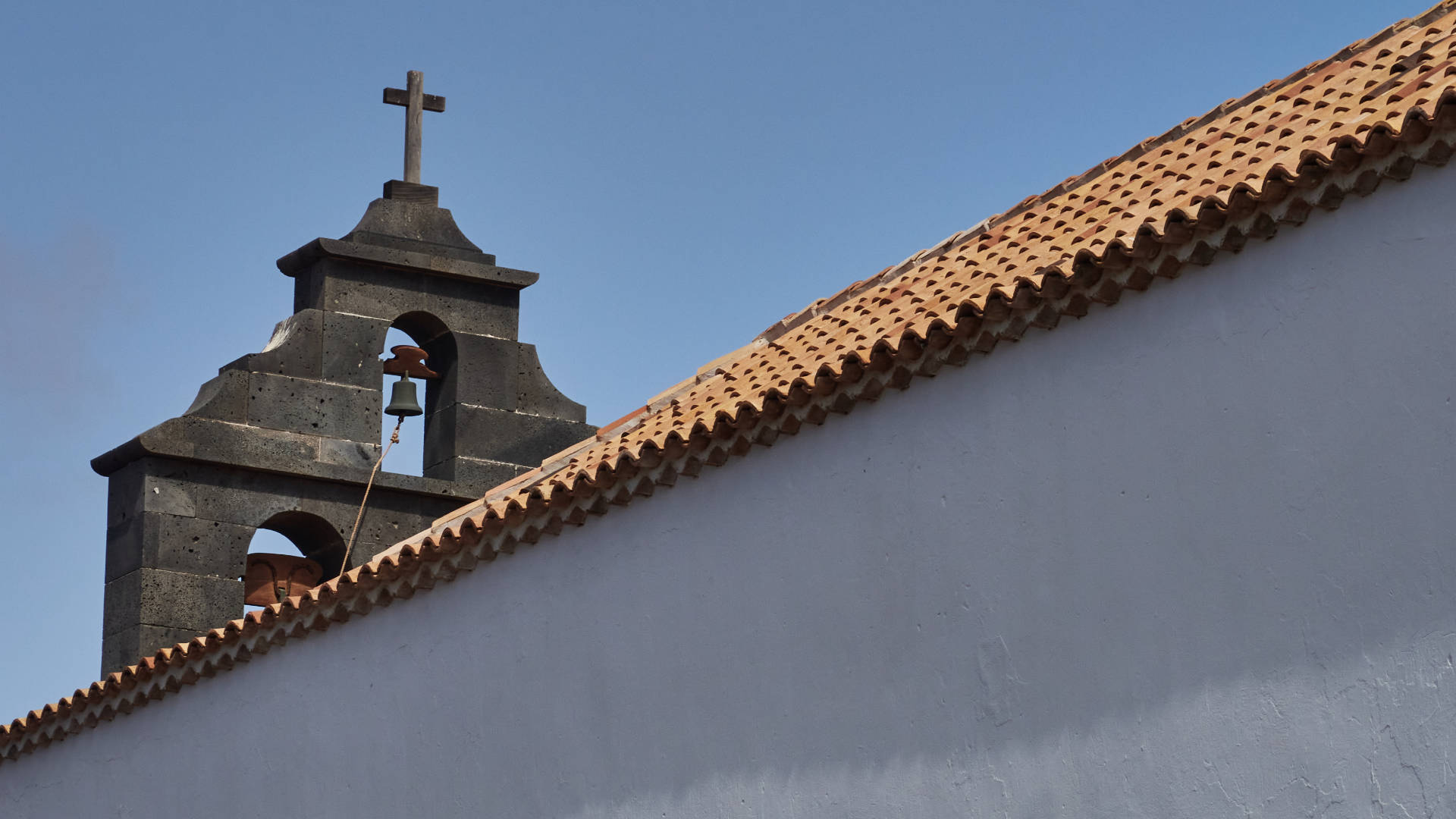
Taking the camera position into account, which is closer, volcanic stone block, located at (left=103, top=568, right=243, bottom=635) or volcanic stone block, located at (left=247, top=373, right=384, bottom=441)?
volcanic stone block, located at (left=103, top=568, right=243, bottom=635)

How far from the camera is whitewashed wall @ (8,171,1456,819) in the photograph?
210 inches

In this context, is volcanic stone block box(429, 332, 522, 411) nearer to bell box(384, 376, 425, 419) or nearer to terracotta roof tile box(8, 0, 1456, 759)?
bell box(384, 376, 425, 419)

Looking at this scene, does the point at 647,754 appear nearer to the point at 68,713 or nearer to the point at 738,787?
the point at 738,787

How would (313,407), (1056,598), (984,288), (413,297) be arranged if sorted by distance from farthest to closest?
(413,297) < (313,407) < (984,288) < (1056,598)

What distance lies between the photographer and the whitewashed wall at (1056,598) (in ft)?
17.5

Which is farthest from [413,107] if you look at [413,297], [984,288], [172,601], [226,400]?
[984,288]

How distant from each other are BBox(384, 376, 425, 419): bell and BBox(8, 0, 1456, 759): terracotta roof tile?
1890 millimetres

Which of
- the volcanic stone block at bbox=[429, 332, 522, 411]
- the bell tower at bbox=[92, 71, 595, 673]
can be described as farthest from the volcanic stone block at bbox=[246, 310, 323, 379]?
the volcanic stone block at bbox=[429, 332, 522, 411]

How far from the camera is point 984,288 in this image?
6.79 metres

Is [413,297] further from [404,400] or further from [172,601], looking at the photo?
[172,601]

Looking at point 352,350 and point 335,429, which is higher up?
point 352,350

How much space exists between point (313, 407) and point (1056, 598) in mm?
6627

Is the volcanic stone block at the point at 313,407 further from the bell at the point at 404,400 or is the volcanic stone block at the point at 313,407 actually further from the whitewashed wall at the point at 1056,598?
the whitewashed wall at the point at 1056,598

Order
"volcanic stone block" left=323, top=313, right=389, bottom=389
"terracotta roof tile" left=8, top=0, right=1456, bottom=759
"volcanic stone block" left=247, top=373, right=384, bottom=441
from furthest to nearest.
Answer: "volcanic stone block" left=323, top=313, right=389, bottom=389
"volcanic stone block" left=247, top=373, right=384, bottom=441
"terracotta roof tile" left=8, top=0, right=1456, bottom=759
